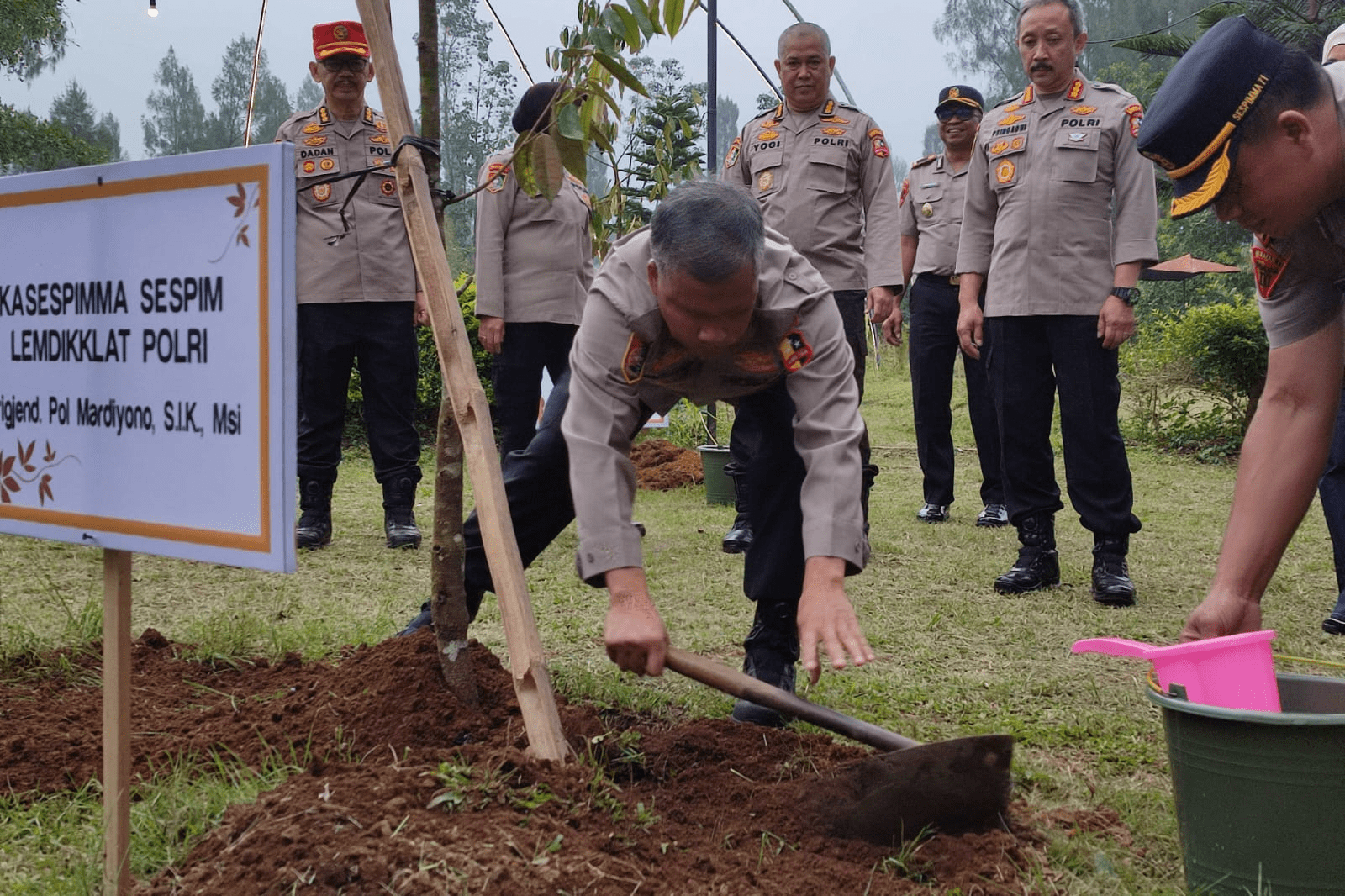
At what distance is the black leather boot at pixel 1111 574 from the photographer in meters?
4.23

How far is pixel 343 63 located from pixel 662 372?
324 centimetres

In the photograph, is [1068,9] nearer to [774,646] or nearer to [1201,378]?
[774,646]

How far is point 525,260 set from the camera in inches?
208

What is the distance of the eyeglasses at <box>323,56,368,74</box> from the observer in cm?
507

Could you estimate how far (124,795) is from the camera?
1843 mm

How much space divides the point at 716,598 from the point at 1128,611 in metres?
1.41

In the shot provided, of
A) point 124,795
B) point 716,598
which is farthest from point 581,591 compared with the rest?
point 124,795

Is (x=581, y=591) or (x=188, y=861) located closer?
(x=188, y=861)

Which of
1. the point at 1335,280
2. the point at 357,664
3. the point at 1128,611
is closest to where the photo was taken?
the point at 1335,280

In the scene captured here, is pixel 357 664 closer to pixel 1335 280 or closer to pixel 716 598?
pixel 716 598

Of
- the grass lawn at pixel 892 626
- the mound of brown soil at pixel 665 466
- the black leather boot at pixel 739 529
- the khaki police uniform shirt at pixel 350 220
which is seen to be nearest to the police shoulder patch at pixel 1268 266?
the grass lawn at pixel 892 626

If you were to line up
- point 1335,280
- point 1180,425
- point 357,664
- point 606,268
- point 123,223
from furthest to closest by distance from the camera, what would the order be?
point 1180,425 → point 357,664 → point 606,268 → point 1335,280 → point 123,223

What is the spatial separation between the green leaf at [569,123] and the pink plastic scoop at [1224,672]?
4.15ft

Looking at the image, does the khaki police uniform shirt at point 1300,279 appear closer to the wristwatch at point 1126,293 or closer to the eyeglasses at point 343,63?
the wristwatch at point 1126,293
